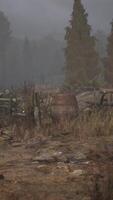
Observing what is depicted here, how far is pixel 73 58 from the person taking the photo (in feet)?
157

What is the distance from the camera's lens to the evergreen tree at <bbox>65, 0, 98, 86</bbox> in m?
46.2

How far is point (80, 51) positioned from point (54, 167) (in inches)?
1593

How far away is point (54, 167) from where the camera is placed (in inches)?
301

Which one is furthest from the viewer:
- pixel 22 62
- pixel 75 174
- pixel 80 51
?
pixel 22 62

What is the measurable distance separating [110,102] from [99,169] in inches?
264

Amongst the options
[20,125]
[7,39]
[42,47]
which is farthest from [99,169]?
[42,47]

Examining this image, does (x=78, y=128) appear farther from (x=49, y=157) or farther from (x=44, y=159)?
(x=44, y=159)

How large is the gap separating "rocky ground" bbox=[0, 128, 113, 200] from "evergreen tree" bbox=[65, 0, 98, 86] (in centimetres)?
3604

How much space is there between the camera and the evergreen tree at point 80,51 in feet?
152

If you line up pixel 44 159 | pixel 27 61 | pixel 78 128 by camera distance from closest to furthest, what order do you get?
1. pixel 44 159
2. pixel 78 128
3. pixel 27 61

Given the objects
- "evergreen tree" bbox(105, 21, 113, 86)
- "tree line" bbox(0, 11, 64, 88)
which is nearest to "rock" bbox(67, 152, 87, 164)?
"evergreen tree" bbox(105, 21, 113, 86)

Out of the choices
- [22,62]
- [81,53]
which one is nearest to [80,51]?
[81,53]

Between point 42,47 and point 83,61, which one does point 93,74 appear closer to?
point 83,61

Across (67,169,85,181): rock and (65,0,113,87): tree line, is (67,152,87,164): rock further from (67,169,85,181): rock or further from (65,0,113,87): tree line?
(65,0,113,87): tree line
